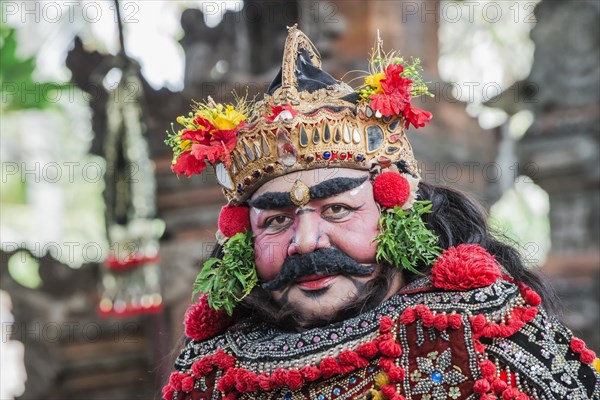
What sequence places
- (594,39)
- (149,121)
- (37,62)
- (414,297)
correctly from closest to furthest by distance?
(414,297)
(594,39)
(149,121)
(37,62)

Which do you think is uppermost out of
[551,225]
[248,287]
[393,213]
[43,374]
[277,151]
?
[277,151]

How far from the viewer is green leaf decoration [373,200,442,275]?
3.98 metres

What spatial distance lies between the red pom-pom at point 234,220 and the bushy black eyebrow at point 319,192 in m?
0.23

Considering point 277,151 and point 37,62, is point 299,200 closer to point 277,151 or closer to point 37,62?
point 277,151

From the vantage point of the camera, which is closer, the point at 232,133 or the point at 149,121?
the point at 232,133

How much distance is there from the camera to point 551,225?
781cm

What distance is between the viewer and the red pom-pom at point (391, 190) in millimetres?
4039

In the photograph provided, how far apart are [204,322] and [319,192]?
0.82 meters

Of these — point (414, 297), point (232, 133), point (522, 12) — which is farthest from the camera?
point (522, 12)

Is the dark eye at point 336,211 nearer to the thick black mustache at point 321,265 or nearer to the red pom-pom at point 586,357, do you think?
the thick black mustache at point 321,265

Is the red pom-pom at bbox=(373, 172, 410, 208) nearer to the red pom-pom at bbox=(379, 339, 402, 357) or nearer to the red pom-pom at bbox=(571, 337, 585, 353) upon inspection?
the red pom-pom at bbox=(379, 339, 402, 357)

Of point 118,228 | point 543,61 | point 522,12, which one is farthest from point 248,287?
point 522,12

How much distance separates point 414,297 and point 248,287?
0.70 metres

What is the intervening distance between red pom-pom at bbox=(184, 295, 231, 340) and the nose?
23.2 inches
